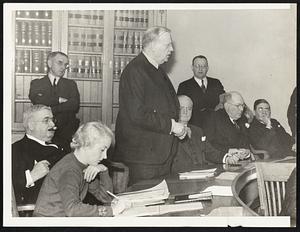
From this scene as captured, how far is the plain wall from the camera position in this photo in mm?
2955

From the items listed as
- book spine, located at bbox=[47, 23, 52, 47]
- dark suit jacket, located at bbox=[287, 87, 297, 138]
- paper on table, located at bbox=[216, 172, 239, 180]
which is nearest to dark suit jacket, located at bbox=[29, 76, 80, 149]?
book spine, located at bbox=[47, 23, 52, 47]

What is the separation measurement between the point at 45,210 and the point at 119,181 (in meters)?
0.52

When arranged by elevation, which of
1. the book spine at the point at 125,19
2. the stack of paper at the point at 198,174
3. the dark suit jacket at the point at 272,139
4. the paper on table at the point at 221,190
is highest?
Result: the book spine at the point at 125,19

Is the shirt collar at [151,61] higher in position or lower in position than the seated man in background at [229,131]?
higher

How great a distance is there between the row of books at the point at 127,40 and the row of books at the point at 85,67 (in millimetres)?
160

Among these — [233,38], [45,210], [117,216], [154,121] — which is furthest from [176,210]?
A: [233,38]

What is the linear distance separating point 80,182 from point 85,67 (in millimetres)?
774

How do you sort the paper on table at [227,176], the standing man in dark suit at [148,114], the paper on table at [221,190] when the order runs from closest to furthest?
1. the paper on table at [221,190]
2. the paper on table at [227,176]
3. the standing man in dark suit at [148,114]

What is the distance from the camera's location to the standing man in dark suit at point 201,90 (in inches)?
117

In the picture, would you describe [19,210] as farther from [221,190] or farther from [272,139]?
[272,139]

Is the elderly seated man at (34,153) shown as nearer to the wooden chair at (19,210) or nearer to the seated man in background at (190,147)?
the wooden chair at (19,210)

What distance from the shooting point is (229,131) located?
3.04 m

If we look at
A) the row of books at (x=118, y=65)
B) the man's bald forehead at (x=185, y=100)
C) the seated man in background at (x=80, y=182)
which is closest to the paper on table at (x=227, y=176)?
the man's bald forehead at (x=185, y=100)

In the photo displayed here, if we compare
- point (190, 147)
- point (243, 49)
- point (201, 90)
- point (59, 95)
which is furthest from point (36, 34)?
point (243, 49)
